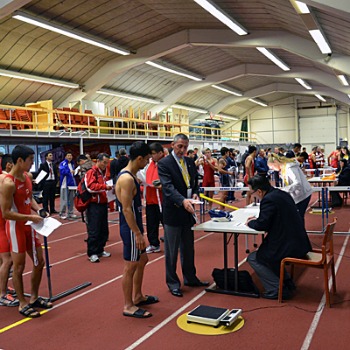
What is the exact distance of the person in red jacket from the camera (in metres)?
6.41

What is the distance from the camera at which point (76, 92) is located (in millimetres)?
23219

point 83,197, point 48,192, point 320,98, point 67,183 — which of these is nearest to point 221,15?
point 67,183

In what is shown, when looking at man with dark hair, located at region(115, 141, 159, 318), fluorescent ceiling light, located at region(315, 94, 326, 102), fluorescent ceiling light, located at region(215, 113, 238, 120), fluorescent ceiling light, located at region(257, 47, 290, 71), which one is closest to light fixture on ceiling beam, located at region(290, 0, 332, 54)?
fluorescent ceiling light, located at region(257, 47, 290, 71)

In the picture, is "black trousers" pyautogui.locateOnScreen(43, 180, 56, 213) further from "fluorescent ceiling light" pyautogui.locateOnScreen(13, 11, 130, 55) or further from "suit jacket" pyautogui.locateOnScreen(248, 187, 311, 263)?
"suit jacket" pyautogui.locateOnScreen(248, 187, 311, 263)

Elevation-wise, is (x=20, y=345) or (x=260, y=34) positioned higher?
(x=260, y=34)

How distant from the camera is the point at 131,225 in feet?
12.8

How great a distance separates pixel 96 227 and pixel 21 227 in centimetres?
229

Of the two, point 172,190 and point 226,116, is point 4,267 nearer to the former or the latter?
point 172,190

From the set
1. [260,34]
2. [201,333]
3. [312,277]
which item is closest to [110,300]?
[201,333]

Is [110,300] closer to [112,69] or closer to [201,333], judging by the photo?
[201,333]

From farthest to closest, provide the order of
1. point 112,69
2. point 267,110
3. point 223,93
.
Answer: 1. point 267,110
2. point 223,93
3. point 112,69

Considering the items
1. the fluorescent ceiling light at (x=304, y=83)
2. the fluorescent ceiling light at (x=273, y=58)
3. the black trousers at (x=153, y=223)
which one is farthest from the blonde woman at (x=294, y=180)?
the fluorescent ceiling light at (x=304, y=83)

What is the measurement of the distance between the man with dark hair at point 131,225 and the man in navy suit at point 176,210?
56 centimetres

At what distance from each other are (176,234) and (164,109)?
83.2ft
